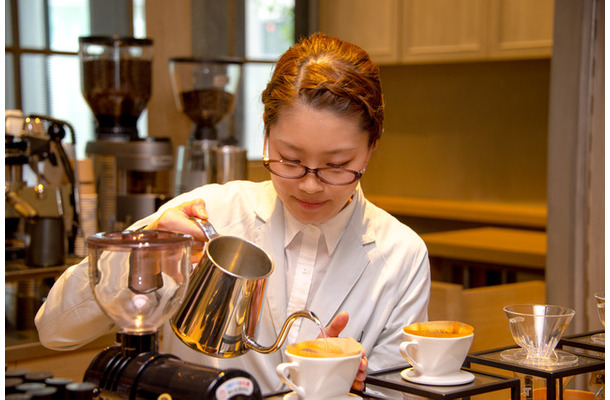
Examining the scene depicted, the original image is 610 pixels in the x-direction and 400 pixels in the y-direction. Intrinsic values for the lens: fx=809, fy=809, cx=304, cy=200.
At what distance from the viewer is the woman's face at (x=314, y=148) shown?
1.24 metres

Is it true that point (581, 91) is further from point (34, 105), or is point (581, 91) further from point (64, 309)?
point (34, 105)

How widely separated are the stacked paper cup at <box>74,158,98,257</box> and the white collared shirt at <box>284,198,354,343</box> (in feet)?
3.79

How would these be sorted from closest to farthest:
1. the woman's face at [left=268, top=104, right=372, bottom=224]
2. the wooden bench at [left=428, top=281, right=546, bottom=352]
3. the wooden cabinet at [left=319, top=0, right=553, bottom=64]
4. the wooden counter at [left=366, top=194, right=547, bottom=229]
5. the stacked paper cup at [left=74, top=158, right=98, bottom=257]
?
the woman's face at [left=268, top=104, right=372, bottom=224]
the wooden bench at [left=428, top=281, right=546, bottom=352]
the stacked paper cup at [left=74, top=158, right=98, bottom=257]
the wooden cabinet at [left=319, top=0, right=553, bottom=64]
the wooden counter at [left=366, top=194, right=547, bottom=229]

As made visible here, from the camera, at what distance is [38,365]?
200cm

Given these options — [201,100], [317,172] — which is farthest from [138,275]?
[201,100]

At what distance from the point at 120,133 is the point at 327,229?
1447 millimetres

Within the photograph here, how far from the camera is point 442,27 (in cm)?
418

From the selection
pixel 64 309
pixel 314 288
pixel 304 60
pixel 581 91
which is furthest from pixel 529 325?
pixel 581 91

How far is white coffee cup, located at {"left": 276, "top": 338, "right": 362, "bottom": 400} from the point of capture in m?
0.88

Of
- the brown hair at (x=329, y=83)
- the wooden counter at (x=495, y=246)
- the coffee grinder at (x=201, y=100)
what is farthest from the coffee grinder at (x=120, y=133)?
the wooden counter at (x=495, y=246)

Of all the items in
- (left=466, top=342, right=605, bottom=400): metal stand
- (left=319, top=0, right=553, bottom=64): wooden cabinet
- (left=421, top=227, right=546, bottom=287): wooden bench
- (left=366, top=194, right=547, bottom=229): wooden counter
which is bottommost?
(left=421, top=227, right=546, bottom=287): wooden bench

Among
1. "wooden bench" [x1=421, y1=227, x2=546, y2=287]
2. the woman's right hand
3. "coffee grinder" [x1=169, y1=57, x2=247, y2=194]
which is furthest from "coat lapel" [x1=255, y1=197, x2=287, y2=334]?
"wooden bench" [x1=421, y1=227, x2=546, y2=287]

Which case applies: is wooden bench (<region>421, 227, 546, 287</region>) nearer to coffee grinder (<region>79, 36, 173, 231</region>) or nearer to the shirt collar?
coffee grinder (<region>79, 36, 173, 231</region>)

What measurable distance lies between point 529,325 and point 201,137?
1.98m
